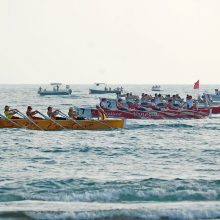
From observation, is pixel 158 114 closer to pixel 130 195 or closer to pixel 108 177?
pixel 108 177

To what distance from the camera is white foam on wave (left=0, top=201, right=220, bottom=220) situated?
14.3m

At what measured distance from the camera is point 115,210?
14961 millimetres

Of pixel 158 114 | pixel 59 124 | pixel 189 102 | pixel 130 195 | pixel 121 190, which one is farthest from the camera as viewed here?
pixel 189 102

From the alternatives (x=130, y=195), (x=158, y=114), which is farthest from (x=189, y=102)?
(x=130, y=195)

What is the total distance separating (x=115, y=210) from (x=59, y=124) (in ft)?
63.5

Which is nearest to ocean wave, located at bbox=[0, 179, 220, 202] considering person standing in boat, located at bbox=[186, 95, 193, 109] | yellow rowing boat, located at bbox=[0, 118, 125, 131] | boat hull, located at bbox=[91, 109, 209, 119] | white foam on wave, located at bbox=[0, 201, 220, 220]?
white foam on wave, located at bbox=[0, 201, 220, 220]

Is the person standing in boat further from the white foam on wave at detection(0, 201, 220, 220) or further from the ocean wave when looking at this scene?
the white foam on wave at detection(0, 201, 220, 220)

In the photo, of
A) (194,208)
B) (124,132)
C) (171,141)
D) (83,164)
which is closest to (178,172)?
(83,164)

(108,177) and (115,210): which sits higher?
(115,210)

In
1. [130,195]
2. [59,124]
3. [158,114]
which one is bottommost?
[158,114]

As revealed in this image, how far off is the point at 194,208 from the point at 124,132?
68.9 ft

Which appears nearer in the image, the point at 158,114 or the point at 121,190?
the point at 121,190

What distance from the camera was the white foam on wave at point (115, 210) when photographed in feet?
47.1

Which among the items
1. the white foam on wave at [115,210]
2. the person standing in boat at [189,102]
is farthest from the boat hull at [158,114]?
the white foam on wave at [115,210]
